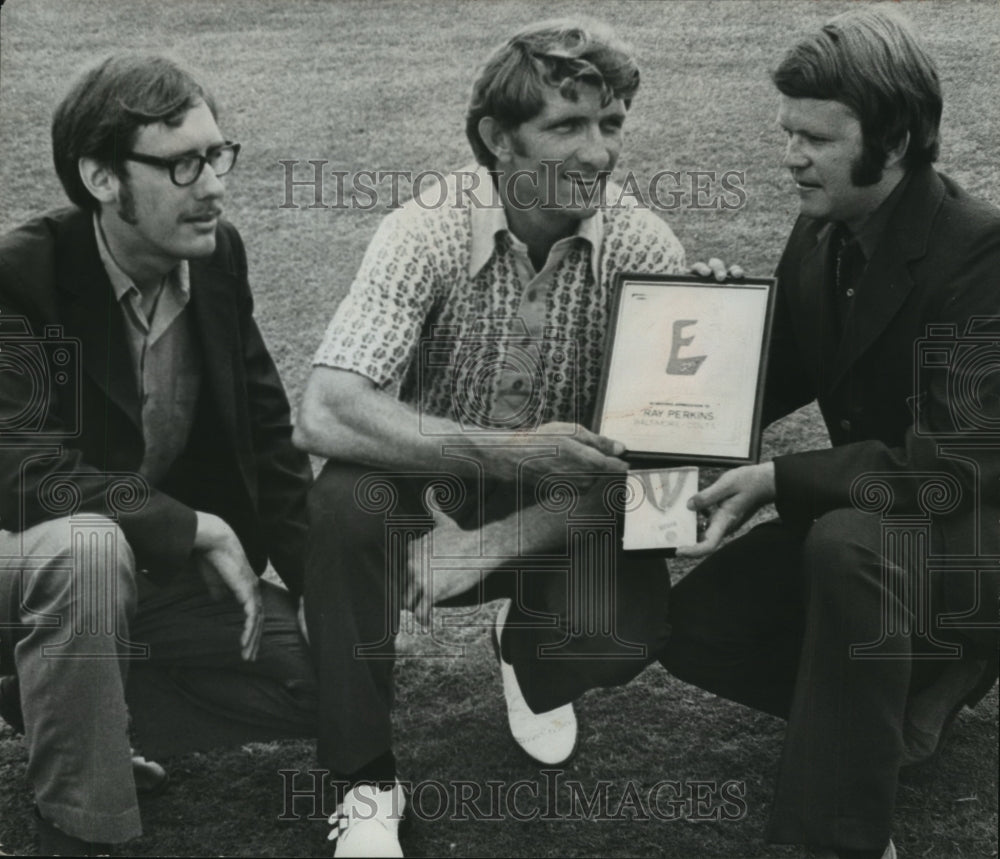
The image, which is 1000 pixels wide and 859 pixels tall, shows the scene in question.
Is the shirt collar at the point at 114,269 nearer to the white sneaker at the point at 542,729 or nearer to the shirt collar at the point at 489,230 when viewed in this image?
the shirt collar at the point at 489,230

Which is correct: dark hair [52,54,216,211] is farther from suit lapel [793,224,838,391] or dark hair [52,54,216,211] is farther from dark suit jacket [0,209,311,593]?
suit lapel [793,224,838,391]

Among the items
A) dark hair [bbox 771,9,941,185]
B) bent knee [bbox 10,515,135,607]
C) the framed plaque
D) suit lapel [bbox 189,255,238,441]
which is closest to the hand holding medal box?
the framed plaque

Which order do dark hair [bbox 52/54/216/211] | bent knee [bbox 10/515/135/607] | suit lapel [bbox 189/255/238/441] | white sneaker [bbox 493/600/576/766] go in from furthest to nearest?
white sneaker [bbox 493/600/576/766]
suit lapel [bbox 189/255/238/441]
dark hair [bbox 52/54/216/211]
bent knee [bbox 10/515/135/607]

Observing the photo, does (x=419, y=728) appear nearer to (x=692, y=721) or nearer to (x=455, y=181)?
(x=692, y=721)

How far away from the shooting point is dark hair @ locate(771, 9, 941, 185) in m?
2.75

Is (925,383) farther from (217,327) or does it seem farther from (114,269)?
(114,269)

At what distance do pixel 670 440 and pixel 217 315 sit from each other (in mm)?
1054

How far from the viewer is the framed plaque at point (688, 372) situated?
9.14 ft

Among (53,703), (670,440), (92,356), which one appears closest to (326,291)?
(92,356)

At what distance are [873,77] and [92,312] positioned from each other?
69.1 inches

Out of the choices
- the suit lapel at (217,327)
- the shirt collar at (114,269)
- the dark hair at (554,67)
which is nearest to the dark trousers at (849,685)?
the dark hair at (554,67)

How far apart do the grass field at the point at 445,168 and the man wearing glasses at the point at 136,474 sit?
205mm

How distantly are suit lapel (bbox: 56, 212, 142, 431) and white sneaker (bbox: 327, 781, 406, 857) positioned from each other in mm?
974

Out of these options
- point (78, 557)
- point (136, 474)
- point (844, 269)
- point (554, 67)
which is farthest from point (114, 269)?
point (844, 269)
